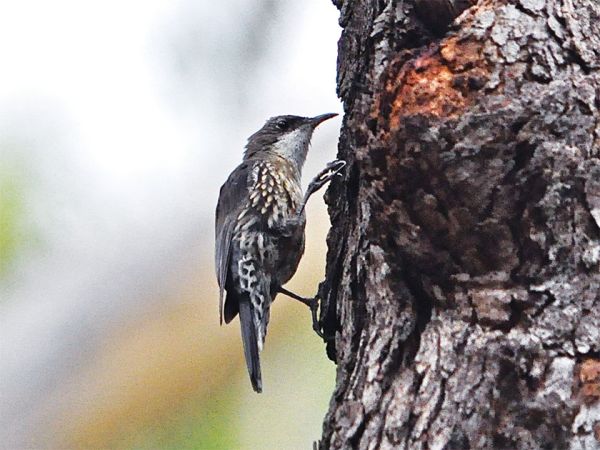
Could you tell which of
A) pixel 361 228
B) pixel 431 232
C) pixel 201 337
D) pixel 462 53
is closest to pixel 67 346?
pixel 201 337

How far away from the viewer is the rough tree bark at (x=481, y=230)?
1713 mm

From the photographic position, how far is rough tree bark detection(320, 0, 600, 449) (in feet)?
5.62

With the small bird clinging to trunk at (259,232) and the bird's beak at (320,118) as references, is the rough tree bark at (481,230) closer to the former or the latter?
the small bird clinging to trunk at (259,232)

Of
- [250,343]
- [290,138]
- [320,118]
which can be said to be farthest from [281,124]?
[250,343]

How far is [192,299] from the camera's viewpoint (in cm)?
322

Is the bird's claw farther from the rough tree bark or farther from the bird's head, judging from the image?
the bird's head

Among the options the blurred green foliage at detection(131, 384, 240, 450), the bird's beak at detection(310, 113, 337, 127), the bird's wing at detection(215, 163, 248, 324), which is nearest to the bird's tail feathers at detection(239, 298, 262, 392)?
the bird's wing at detection(215, 163, 248, 324)

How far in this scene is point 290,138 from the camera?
14.3 ft

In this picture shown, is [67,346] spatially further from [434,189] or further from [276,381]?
[434,189]

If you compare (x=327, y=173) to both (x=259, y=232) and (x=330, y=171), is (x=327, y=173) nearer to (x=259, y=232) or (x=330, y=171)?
(x=330, y=171)

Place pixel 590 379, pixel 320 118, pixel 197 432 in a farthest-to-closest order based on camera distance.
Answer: pixel 320 118 < pixel 197 432 < pixel 590 379

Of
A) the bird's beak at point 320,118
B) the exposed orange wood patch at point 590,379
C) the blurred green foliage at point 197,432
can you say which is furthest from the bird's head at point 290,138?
the exposed orange wood patch at point 590,379

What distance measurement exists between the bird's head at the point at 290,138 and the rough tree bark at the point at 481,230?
2.30 metres

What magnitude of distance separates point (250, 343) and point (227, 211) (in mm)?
867
